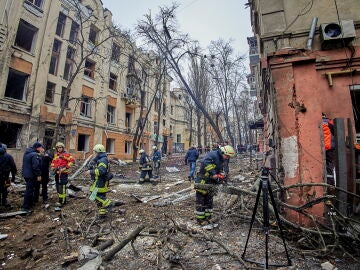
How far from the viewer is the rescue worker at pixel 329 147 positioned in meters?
4.73

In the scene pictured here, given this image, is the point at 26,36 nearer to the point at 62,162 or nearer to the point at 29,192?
the point at 62,162

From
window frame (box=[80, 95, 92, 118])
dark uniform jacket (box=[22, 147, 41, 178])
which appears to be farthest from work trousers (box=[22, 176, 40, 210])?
window frame (box=[80, 95, 92, 118])

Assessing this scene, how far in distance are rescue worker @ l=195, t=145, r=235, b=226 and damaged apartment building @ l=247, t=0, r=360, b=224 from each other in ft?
4.41

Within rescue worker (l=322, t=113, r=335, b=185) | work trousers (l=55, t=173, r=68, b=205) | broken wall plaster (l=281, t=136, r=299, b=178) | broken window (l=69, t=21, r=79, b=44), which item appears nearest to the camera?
rescue worker (l=322, t=113, r=335, b=185)

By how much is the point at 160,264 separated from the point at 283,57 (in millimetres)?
5067

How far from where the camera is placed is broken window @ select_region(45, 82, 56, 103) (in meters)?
16.8

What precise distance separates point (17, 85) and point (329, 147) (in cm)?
1837

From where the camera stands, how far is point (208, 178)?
5.39 metres

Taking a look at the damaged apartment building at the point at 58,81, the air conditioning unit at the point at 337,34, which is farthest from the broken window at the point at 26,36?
the air conditioning unit at the point at 337,34

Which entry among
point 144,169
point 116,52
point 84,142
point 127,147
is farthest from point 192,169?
point 116,52

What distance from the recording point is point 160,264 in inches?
137

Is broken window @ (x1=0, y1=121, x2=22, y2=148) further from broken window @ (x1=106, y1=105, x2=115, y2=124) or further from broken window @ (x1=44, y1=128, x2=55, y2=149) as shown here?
broken window @ (x1=106, y1=105, x2=115, y2=124)

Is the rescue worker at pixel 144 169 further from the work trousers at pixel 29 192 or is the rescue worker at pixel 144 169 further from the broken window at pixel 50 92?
the broken window at pixel 50 92

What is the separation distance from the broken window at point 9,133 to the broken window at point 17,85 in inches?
80.6
